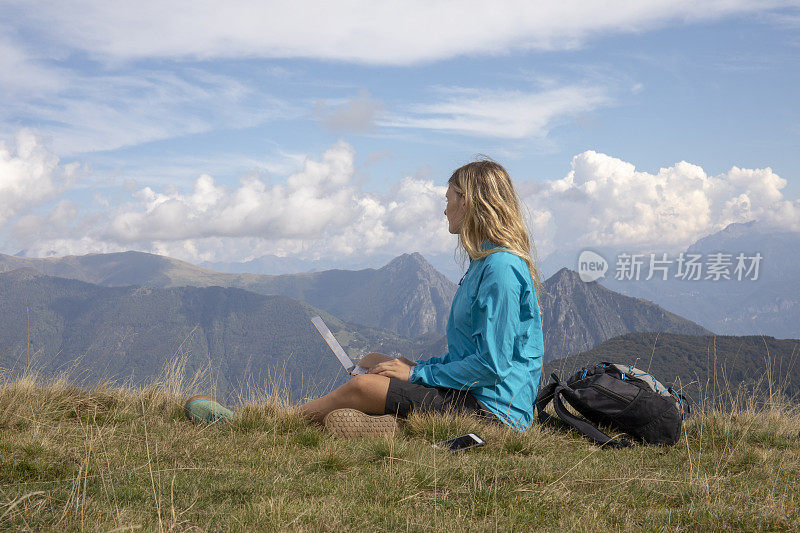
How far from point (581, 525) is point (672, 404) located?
282 centimetres

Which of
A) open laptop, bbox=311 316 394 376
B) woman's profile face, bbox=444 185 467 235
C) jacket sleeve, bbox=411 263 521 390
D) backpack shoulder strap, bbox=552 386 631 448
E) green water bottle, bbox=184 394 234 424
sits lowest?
green water bottle, bbox=184 394 234 424

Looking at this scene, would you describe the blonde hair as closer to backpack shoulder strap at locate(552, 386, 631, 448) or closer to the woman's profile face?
the woman's profile face

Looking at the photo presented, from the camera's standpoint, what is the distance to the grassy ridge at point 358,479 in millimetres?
2928

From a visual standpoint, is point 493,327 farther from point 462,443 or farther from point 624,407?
point 624,407

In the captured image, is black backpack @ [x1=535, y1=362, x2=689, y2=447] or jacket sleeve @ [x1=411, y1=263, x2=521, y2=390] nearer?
jacket sleeve @ [x1=411, y1=263, x2=521, y2=390]

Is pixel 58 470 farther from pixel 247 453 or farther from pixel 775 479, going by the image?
pixel 775 479

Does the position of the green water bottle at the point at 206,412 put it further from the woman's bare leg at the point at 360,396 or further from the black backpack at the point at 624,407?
the black backpack at the point at 624,407

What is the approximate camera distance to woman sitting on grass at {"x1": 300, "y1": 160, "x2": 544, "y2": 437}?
4.68 meters

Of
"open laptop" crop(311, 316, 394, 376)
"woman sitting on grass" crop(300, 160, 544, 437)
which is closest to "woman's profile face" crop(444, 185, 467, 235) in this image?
"woman sitting on grass" crop(300, 160, 544, 437)

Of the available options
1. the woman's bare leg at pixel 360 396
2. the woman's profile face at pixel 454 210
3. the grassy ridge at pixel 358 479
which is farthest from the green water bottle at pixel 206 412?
the woman's profile face at pixel 454 210

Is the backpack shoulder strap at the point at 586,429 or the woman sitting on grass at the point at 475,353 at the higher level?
the woman sitting on grass at the point at 475,353

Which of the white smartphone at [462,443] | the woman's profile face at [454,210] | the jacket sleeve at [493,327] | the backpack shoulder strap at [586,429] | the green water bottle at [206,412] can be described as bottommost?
the green water bottle at [206,412]

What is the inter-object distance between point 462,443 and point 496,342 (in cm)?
87

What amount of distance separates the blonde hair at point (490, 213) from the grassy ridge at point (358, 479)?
1.59m
